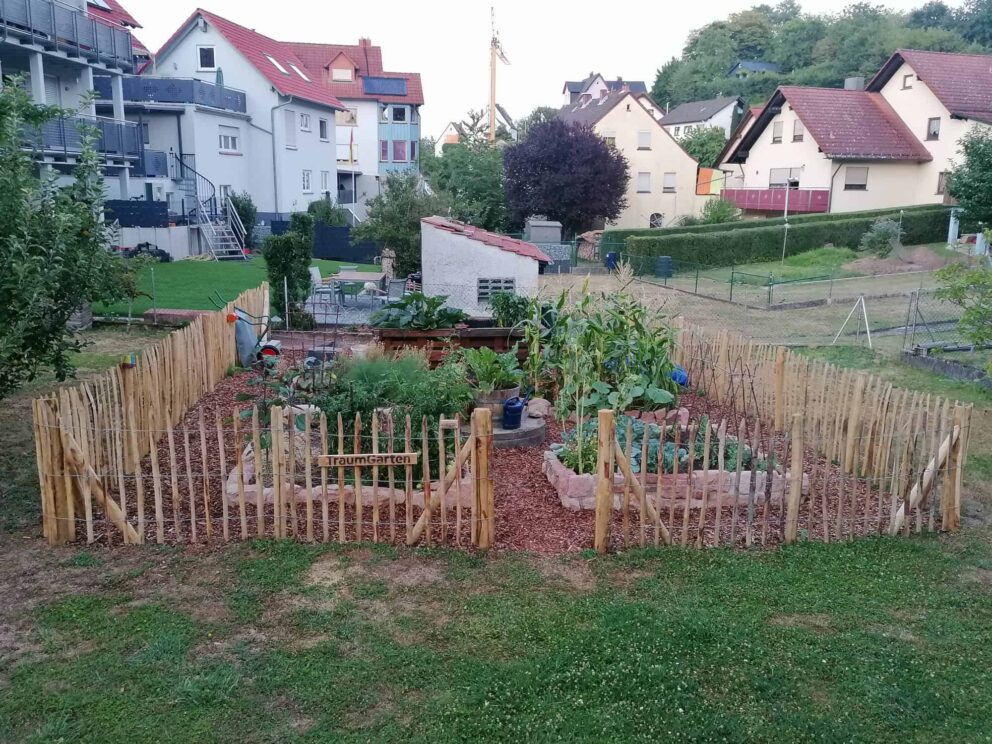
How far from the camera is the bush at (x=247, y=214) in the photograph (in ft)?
108

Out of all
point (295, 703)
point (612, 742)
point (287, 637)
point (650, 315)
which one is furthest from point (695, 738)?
point (650, 315)

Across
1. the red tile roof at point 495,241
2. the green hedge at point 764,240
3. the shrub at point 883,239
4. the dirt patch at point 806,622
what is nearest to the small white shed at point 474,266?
the red tile roof at point 495,241

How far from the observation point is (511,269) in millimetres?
14562

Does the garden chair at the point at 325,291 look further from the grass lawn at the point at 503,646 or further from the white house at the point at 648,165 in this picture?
the white house at the point at 648,165

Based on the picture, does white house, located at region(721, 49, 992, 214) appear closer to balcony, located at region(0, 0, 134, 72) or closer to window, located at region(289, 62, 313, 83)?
window, located at region(289, 62, 313, 83)

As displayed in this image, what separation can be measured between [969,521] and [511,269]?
28.3 feet

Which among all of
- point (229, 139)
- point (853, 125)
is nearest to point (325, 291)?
point (229, 139)

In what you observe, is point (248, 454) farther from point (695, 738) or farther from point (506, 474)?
point (695, 738)

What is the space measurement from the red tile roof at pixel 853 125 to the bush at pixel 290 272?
28.8 metres

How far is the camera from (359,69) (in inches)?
2018

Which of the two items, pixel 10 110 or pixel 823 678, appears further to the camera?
pixel 10 110

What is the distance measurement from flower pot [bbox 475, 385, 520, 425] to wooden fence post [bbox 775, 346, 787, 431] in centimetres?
318

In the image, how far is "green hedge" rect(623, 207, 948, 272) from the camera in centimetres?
3112

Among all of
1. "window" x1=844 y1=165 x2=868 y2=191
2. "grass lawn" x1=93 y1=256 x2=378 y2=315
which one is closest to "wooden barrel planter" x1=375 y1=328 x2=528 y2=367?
"grass lawn" x1=93 y1=256 x2=378 y2=315
